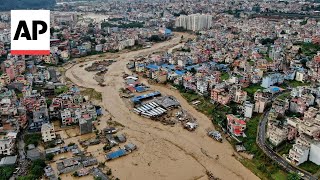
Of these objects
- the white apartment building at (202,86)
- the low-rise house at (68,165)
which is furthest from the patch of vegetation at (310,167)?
the low-rise house at (68,165)

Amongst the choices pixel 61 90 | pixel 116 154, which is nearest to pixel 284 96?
pixel 116 154

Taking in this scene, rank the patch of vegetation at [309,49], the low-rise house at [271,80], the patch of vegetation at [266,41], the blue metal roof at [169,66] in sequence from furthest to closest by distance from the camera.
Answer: the patch of vegetation at [266,41], the patch of vegetation at [309,49], the blue metal roof at [169,66], the low-rise house at [271,80]

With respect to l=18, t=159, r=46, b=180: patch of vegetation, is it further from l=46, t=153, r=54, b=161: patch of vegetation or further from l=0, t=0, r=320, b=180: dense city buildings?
l=46, t=153, r=54, b=161: patch of vegetation

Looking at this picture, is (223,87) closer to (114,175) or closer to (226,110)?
(226,110)

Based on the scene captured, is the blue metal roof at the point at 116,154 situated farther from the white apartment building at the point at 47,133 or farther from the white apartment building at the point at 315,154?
the white apartment building at the point at 315,154

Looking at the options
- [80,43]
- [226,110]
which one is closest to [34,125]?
[226,110]

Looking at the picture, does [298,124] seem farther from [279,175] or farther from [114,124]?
[114,124]
